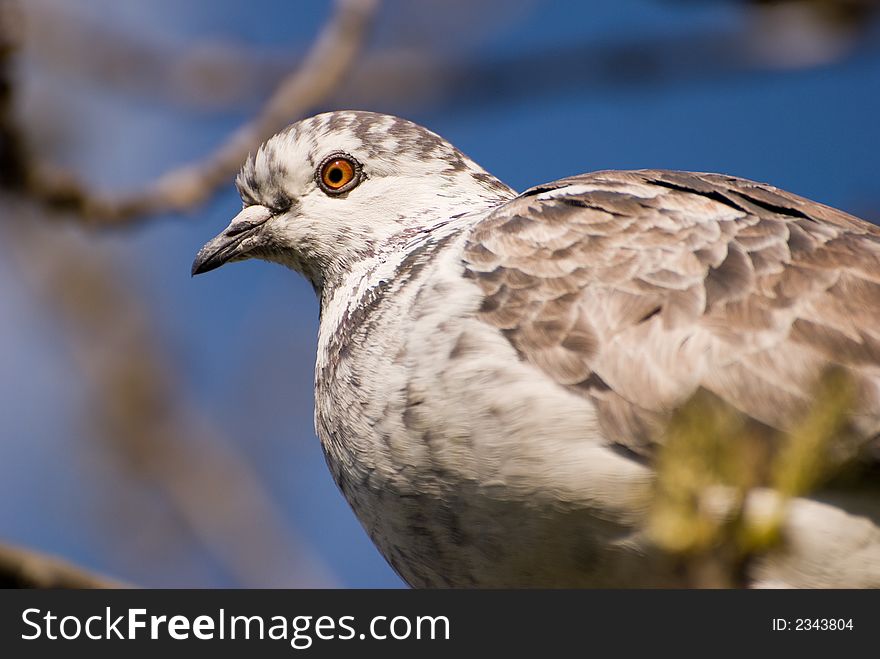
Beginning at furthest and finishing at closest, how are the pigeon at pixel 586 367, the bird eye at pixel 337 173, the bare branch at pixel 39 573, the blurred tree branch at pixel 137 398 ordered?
1. the blurred tree branch at pixel 137 398
2. the bird eye at pixel 337 173
3. the bare branch at pixel 39 573
4. the pigeon at pixel 586 367

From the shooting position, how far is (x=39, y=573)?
408cm

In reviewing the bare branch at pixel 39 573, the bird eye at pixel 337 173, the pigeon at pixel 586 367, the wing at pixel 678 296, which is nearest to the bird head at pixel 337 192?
the bird eye at pixel 337 173

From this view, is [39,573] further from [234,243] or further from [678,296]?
[678,296]

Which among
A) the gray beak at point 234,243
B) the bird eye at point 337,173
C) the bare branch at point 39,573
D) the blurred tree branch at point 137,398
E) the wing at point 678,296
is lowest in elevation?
the bare branch at point 39,573

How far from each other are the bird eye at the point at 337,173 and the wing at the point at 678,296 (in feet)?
3.10

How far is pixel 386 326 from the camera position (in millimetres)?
4188

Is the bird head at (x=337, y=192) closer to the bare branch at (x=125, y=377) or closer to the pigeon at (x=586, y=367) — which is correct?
the pigeon at (x=586, y=367)

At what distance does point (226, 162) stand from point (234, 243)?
73 centimetres

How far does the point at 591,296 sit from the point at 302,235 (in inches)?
62.3

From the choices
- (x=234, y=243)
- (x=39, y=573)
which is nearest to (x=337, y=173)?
(x=234, y=243)

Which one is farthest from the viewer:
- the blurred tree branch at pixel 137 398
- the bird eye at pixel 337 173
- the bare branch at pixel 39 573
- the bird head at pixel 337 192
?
the blurred tree branch at pixel 137 398

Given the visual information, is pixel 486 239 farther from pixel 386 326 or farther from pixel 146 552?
pixel 146 552

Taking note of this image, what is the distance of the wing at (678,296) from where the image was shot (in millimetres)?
3551

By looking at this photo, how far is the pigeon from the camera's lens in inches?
139
